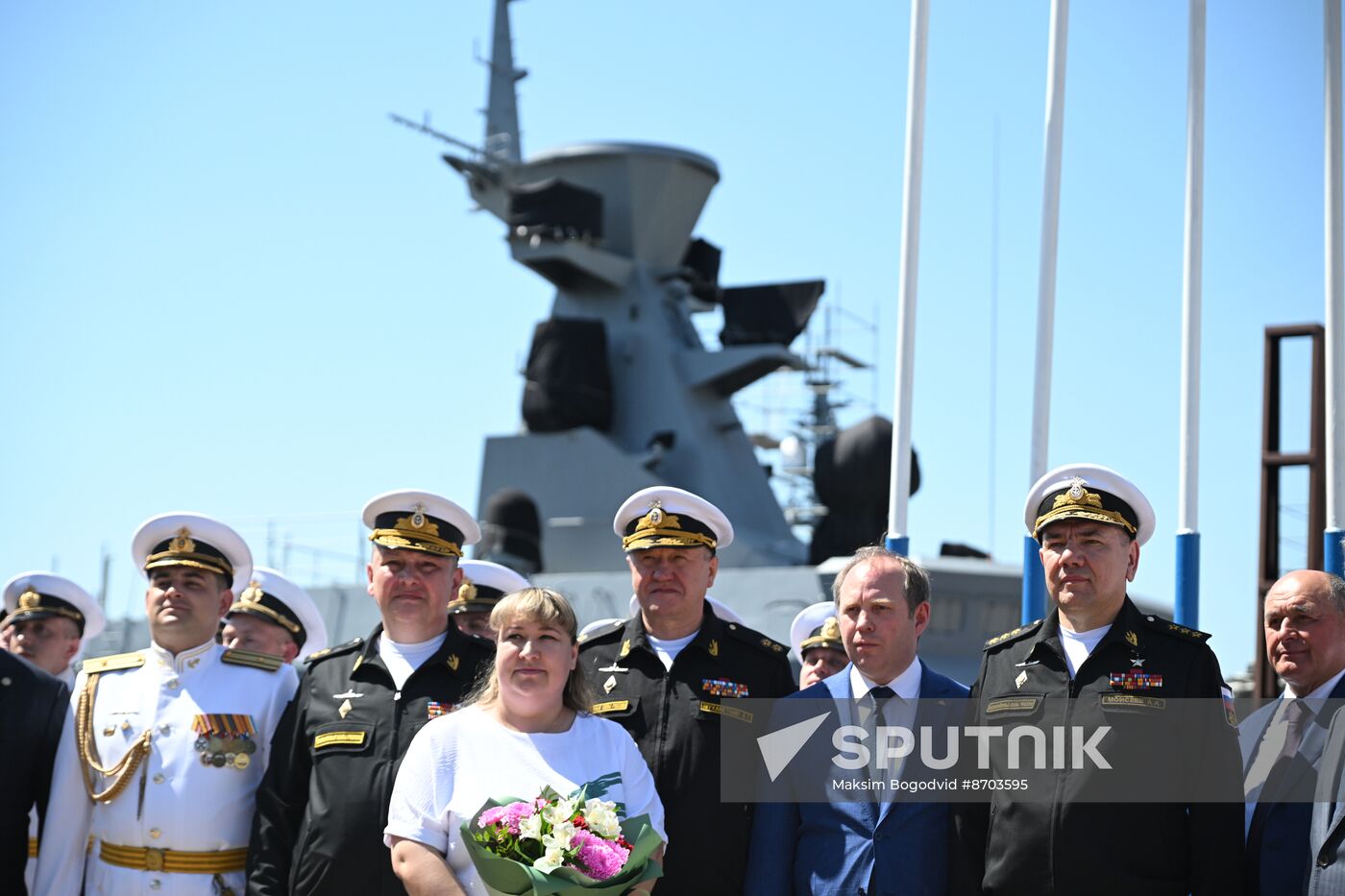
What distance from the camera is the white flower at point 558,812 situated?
10.1 feet

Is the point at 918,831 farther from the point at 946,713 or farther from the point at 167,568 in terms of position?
the point at 167,568

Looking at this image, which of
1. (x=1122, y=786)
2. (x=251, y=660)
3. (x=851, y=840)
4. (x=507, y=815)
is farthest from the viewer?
(x=251, y=660)

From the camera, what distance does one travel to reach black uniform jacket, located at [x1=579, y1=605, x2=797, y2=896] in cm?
395

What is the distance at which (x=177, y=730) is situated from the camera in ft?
13.7

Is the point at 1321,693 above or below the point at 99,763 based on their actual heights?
above

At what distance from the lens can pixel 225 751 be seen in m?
4.19

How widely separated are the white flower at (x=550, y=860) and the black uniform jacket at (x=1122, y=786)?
46.2 inches

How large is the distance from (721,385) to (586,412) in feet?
5.91

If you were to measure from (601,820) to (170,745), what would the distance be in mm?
1646

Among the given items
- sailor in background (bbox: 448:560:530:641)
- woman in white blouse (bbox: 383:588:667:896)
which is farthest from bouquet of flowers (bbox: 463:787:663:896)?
sailor in background (bbox: 448:560:530:641)

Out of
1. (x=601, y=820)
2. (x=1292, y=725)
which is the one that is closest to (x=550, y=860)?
(x=601, y=820)

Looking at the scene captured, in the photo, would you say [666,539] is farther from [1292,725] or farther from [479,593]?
[479,593]

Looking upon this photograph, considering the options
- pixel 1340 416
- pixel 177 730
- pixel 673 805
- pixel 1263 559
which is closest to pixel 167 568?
pixel 177 730

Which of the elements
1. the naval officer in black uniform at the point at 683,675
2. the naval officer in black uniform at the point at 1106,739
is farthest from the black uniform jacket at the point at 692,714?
the naval officer in black uniform at the point at 1106,739
